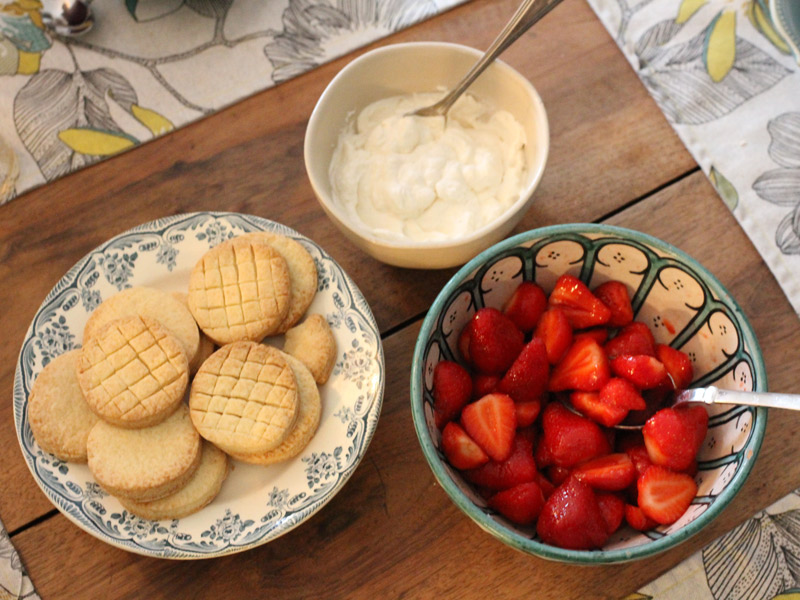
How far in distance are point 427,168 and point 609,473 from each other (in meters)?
0.55

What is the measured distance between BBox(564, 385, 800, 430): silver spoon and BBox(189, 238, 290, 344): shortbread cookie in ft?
1.44

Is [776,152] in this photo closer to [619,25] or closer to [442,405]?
[619,25]

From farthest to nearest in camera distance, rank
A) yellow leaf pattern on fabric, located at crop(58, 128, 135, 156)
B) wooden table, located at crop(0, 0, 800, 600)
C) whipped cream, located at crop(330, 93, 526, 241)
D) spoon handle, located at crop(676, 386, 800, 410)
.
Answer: yellow leaf pattern on fabric, located at crop(58, 128, 135, 156) → whipped cream, located at crop(330, 93, 526, 241) → wooden table, located at crop(0, 0, 800, 600) → spoon handle, located at crop(676, 386, 800, 410)

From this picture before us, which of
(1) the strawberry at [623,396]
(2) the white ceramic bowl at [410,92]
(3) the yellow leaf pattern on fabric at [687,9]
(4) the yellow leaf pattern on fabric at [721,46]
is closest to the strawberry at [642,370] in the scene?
(1) the strawberry at [623,396]

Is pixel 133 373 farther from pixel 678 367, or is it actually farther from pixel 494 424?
pixel 678 367

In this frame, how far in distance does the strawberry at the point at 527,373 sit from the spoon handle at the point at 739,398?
0.19 m

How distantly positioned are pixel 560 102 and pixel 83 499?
3.37ft

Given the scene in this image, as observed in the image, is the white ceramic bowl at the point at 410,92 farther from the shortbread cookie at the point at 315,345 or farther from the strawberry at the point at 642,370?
the strawberry at the point at 642,370

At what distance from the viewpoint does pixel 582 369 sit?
952mm

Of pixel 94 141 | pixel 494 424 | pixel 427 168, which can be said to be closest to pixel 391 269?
pixel 427 168

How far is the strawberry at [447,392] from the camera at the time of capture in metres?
0.95

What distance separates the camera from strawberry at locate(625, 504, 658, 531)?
35.1 inches

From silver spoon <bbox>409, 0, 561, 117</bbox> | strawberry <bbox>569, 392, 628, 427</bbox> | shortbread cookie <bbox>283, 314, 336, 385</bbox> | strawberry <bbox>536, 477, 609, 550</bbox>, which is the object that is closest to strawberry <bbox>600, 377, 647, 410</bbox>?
strawberry <bbox>569, 392, 628, 427</bbox>

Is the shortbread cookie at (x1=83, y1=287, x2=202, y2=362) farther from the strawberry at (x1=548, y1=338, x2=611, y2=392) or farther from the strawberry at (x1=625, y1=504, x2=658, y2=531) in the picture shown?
the strawberry at (x1=625, y1=504, x2=658, y2=531)
